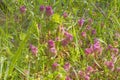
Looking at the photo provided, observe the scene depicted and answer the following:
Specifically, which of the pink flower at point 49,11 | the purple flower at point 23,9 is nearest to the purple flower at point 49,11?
the pink flower at point 49,11

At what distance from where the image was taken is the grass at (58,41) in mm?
1886

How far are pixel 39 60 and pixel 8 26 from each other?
0.42 metres

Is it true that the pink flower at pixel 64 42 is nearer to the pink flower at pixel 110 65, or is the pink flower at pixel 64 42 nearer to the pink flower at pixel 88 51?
the pink flower at pixel 88 51

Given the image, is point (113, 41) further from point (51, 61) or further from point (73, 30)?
point (51, 61)

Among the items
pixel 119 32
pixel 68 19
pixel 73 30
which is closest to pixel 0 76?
pixel 73 30

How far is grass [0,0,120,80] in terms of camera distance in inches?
74.2

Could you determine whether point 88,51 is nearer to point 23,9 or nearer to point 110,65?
point 110,65

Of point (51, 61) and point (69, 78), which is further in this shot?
point (51, 61)

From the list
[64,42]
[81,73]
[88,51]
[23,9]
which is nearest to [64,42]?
[64,42]

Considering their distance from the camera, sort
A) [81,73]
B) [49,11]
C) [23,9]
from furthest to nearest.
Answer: [23,9], [49,11], [81,73]

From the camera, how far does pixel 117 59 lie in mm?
2129

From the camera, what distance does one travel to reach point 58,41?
2.07 meters

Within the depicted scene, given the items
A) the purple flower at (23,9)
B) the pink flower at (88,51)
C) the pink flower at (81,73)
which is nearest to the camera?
the pink flower at (81,73)

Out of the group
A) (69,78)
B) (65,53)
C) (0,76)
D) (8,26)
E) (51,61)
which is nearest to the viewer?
(0,76)
